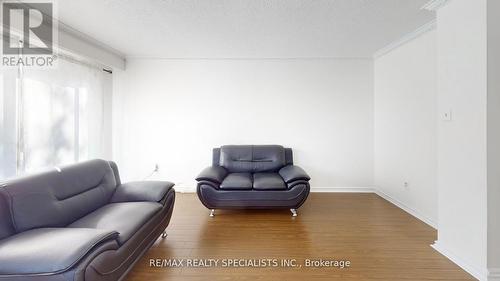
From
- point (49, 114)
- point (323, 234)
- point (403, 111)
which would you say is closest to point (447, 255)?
point (323, 234)

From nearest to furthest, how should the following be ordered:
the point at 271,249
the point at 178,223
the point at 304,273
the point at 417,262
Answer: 1. the point at 304,273
2. the point at 417,262
3. the point at 271,249
4. the point at 178,223

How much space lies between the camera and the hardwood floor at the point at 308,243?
193cm

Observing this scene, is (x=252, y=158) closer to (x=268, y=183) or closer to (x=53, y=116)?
(x=268, y=183)

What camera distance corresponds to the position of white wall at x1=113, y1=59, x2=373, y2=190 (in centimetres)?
420

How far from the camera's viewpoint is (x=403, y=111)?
10.9 ft

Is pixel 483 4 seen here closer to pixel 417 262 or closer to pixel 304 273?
pixel 417 262

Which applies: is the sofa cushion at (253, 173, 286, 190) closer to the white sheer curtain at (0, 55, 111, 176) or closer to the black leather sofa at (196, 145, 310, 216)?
the black leather sofa at (196, 145, 310, 216)

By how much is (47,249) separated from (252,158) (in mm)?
2884

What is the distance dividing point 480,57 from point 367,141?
2.54 meters

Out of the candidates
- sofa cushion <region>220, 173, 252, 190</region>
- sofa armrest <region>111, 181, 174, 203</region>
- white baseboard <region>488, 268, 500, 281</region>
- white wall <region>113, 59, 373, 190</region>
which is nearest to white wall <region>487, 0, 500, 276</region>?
white baseboard <region>488, 268, 500, 281</region>

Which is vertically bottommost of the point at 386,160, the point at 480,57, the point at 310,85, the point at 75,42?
the point at 386,160

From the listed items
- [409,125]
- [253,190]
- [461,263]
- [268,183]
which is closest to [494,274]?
[461,263]

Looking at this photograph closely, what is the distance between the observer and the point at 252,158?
391cm

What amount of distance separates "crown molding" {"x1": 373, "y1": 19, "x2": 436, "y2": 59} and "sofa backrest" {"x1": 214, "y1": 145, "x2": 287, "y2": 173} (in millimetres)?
2293
